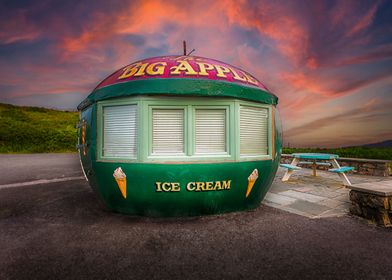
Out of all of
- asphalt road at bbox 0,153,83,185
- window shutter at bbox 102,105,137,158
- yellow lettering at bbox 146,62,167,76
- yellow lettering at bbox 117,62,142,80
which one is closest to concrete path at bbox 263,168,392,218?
window shutter at bbox 102,105,137,158

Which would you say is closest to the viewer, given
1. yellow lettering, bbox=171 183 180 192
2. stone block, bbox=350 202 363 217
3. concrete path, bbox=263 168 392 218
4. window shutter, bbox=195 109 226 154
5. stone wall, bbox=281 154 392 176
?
yellow lettering, bbox=171 183 180 192

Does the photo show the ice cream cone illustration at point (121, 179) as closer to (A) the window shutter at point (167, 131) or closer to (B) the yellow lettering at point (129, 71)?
(A) the window shutter at point (167, 131)

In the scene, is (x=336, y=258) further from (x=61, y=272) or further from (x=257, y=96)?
(x=61, y=272)

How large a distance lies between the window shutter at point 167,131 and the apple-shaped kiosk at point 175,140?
20mm

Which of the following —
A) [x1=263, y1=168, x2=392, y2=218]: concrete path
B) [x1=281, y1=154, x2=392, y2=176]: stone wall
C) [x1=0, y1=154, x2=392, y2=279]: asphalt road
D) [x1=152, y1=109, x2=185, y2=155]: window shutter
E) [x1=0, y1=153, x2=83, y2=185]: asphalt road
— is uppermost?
[x1=152, y1=109, x2=185, y2=155]: window shutter

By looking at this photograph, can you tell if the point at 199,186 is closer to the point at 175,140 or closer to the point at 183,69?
the point at 175,140

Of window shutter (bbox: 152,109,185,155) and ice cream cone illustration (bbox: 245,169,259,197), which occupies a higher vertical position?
window shutter (bbox: 152,109,185,155)

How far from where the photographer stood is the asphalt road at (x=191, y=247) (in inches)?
111

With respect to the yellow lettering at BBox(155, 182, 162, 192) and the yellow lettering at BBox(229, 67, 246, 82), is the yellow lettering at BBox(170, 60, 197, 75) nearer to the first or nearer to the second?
the yellow lettering at BBox(229, 67, 246, 82)

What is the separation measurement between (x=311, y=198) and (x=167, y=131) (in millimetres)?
4507

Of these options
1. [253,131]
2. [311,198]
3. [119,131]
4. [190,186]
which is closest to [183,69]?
[119,131]

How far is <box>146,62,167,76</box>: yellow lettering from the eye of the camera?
15.0 feet

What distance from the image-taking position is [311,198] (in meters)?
6.24

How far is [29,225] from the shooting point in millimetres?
4488
